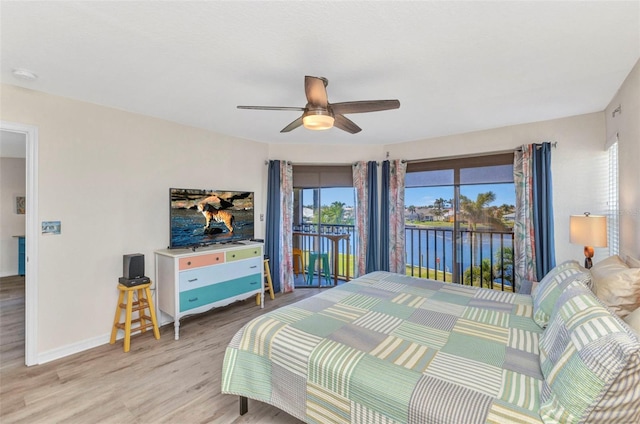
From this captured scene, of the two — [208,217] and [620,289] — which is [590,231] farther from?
[208,217]

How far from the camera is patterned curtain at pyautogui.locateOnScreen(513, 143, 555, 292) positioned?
3.37m

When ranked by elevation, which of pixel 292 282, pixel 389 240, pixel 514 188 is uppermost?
pixel 514 188

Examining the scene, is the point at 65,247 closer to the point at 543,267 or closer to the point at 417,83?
the point at 417,83

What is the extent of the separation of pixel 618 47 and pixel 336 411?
2855 millimetres

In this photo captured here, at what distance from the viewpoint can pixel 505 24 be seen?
1.64 meters

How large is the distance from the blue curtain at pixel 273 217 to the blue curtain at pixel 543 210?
3.47 m

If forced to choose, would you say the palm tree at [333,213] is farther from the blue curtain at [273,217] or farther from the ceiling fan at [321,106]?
the ceiling fan at [321,106]

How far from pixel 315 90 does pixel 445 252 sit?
3464 millimetres

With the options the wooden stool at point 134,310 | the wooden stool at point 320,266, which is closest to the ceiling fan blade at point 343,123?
the wooden stool at point 134,310

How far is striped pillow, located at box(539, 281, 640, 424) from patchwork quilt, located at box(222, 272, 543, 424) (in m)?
0.10

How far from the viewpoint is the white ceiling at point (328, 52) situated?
60.6 inches

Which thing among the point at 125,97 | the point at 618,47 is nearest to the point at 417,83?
the point at 618,47

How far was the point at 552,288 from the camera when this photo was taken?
2.05 m

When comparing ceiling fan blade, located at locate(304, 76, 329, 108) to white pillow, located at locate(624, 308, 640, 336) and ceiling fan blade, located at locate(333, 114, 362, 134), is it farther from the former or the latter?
white pillow, located at locate(624, 308, 640, 336)
